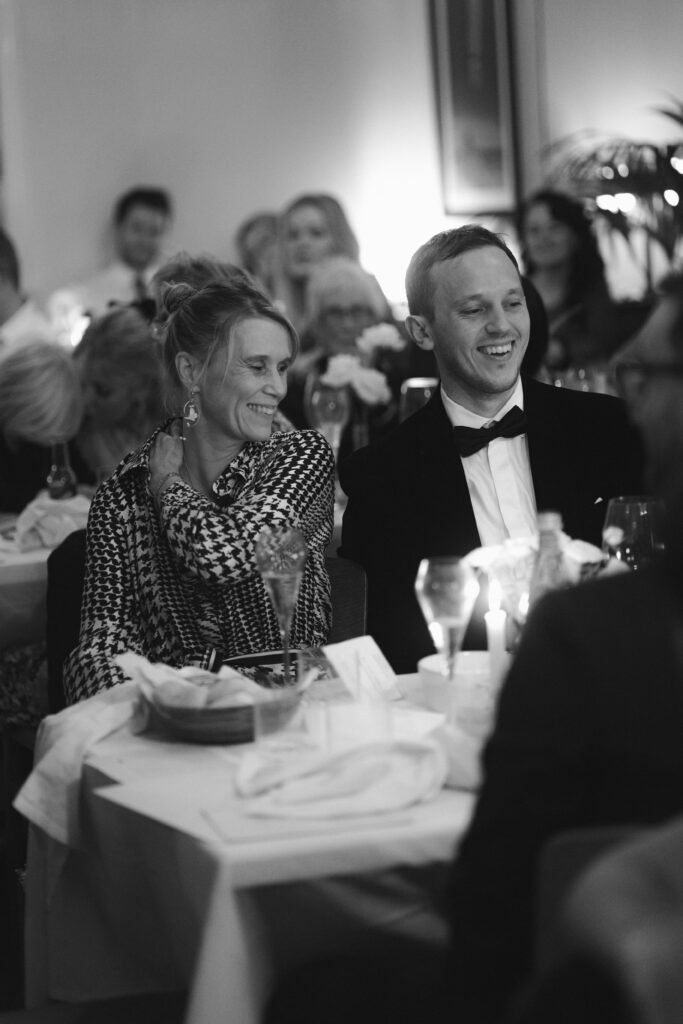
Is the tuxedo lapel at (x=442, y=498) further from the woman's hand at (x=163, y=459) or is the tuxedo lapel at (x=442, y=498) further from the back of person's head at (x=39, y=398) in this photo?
the back of person's head at (x=39, y=398)

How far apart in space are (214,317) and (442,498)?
2.09 ft

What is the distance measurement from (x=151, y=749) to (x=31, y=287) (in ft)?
23.4

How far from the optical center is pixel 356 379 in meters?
4.78

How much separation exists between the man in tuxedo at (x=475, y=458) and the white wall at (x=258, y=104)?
6.08m

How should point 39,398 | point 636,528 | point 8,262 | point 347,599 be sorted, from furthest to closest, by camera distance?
point 8,262 < point 39,398 < point 347,599 < point 636,528

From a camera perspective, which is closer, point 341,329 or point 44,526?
point 44,526

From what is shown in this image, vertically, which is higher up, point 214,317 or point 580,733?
point 214,317

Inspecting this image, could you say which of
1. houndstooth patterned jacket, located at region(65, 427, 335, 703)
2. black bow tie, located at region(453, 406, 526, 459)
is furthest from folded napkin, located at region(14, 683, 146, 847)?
black bow tie, located at region(453, 406, 526, 459)

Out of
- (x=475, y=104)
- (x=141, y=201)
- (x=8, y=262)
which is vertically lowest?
(x=8, y=262)

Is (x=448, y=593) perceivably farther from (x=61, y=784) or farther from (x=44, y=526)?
(x=44, y=526)

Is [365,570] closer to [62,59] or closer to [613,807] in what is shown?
[613,807]

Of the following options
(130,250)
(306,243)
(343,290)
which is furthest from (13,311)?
(343,290)

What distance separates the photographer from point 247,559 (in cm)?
274

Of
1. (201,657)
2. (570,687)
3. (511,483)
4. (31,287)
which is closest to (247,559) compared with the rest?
(201,657)
